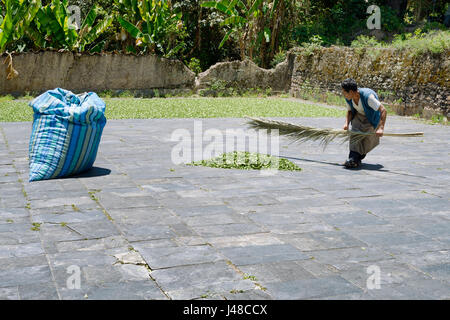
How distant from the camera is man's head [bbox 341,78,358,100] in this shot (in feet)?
24.1

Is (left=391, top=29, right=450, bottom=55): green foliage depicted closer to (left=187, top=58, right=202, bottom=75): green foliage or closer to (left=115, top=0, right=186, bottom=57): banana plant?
(left=115, top=0, right=186, bottom=57): banana plant

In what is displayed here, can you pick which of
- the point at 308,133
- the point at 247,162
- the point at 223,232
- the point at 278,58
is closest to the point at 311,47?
the point at 278,58

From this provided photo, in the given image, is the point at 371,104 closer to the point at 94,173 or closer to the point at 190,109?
the point at 94,173

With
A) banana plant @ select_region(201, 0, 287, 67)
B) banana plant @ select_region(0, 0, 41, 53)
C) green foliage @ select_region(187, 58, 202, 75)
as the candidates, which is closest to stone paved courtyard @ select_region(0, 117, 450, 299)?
banana plant @ select_region(0, 0, 41, 53)

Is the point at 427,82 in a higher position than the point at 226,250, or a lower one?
higher

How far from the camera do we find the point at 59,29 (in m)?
18.2

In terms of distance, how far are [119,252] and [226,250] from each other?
77 centimetres

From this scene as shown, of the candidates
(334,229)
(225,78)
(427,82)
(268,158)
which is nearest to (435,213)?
(334,229)

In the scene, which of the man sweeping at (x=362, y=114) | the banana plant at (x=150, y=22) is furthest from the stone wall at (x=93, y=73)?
the man sweeping at (x=362, y=114)

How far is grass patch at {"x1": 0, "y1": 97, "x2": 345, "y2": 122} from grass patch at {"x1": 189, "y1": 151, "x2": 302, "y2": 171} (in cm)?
597
